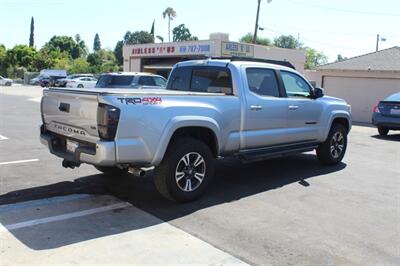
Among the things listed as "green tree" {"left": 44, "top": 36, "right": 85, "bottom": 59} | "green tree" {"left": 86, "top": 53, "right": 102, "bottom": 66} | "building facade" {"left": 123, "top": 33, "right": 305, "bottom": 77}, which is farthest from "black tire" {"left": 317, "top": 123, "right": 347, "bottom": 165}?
"green tree" {"left": 44, "top": 36, "right": 85, "bottom": 59}

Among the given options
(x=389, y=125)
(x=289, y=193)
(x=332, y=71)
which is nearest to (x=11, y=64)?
(x=332, y=71)

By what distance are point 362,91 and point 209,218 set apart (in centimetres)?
2034

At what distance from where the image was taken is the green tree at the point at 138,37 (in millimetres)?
103438

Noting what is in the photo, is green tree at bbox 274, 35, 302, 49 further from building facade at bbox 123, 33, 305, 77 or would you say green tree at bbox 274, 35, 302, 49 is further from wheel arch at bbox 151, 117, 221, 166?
wheel arch at bbox 151, 117, 221, 166

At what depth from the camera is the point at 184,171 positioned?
604 centimetres

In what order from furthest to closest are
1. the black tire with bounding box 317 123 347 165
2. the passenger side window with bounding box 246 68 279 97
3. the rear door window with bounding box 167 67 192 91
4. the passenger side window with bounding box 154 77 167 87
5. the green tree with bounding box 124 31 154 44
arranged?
the green tree with bounding box 124 31 154 44
the passenger side window with bounding box 154 77 167 87
the black tire with bounding box 317 123 347 165
the rear door window with bounding box 167 67 192 91
the passenger side window with bounding box 246 68 279 97

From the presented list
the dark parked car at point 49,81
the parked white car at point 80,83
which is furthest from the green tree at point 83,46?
the parked white car at point 80,83

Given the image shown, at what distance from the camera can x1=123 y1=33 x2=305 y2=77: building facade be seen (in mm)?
29062

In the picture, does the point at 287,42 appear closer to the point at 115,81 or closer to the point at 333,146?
the point at 115,81

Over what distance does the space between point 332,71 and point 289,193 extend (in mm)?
19617

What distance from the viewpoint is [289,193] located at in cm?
676

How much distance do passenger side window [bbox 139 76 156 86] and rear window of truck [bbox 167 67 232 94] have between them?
9.63 m

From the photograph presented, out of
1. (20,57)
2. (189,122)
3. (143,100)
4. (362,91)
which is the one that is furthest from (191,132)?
(20,57)

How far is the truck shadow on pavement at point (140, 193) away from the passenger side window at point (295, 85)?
140 centimetres
